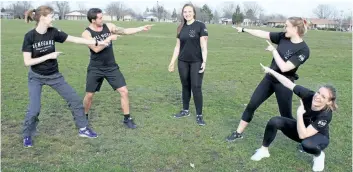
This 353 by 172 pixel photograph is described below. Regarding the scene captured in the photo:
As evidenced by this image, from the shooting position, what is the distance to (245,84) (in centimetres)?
1038

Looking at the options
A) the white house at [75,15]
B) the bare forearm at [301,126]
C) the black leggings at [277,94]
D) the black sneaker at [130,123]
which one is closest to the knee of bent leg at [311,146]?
the bare forearm at [301,126]

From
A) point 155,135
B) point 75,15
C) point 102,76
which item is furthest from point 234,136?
point 75,15

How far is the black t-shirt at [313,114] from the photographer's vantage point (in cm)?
449

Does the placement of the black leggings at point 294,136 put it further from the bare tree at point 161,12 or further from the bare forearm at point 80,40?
the bare tree at point 161,12

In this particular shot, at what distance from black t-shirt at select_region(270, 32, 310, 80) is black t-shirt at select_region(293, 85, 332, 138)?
0.42 metres

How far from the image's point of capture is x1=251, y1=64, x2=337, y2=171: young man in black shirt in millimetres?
4406

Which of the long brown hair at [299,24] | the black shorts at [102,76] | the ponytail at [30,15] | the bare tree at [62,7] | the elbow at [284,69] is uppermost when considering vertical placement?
the bare tree at [62,7]

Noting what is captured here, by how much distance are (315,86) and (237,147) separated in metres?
5.95

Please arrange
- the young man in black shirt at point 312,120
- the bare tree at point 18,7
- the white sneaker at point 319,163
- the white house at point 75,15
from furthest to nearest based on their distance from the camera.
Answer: the white house at point 75,15 < the bare tree at point 18,7 < the white sneaker at point 319,163 < the young man in black shirt at point 312,120

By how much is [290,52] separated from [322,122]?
1.06 meters

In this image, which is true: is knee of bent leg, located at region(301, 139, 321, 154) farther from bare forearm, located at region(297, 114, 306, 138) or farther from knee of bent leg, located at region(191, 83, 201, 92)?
knee of bent leg, located at region(191, 83, 201, 92)

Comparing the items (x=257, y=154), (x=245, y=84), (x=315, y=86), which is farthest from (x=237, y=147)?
(x=315, y=86)

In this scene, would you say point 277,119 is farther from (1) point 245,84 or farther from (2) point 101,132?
(1) point 245,84

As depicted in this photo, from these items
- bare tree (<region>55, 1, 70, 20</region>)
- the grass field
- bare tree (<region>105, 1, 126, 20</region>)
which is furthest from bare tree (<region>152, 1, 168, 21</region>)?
the grass field
